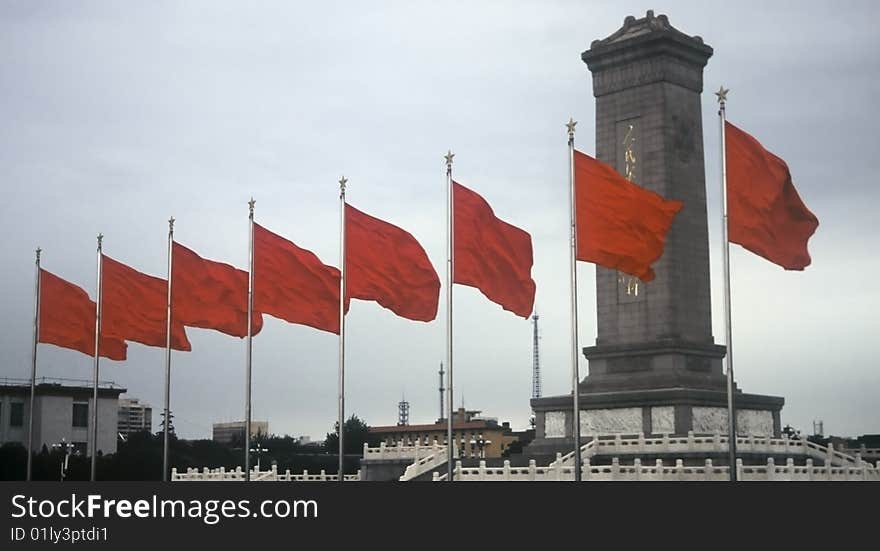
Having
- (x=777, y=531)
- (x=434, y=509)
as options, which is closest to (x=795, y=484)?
(x=777, y=531)

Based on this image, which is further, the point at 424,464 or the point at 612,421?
the point at 612,421

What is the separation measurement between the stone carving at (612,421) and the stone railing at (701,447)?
71.1 inches

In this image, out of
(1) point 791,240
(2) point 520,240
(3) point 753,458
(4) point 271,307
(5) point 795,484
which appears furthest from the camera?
(3) point 753,458

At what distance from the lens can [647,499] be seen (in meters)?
22.9

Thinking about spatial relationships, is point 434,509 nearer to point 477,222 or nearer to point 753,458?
point 477,222

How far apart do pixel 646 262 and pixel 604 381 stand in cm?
2415

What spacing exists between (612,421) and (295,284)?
21012 mm

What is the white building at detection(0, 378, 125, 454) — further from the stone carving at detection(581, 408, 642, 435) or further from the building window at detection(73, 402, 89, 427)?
the stone carving at detection(581, 408, 642, 435)

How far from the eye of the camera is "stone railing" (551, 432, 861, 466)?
46.7 meters

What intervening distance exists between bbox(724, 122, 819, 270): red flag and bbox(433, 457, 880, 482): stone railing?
40.5ft

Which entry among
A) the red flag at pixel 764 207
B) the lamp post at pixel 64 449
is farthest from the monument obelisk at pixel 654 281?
the lamp post at pixel 64 449

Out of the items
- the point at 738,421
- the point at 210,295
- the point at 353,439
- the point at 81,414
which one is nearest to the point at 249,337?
the point at 210,295

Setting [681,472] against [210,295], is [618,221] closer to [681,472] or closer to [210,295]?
[210,295]

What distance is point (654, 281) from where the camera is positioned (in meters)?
53.2
